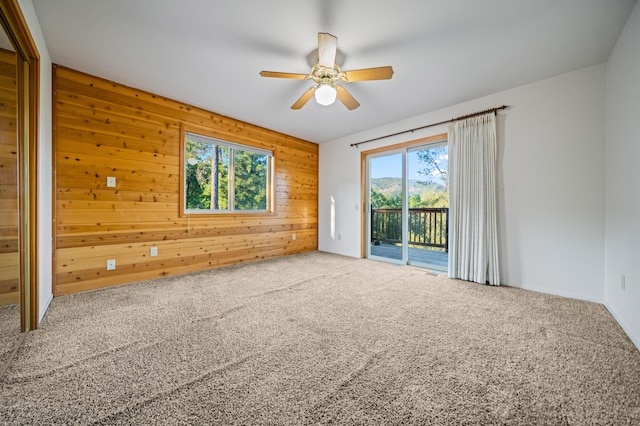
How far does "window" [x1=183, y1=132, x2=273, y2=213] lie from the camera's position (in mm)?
3699

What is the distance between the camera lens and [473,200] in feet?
10.6

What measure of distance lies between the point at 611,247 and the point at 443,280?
1.56 metres

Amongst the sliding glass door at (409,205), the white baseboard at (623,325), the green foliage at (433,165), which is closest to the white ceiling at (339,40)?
the green foliage at (433,165)

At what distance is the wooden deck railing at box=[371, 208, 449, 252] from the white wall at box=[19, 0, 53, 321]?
14.3ft

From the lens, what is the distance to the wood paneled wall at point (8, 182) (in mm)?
1690

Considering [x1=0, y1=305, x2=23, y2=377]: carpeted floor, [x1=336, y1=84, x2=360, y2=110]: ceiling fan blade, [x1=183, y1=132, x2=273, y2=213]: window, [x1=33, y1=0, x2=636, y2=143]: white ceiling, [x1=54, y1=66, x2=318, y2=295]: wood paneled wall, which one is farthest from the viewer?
[x1=183, y1=132, x2=273, y2=213]: window

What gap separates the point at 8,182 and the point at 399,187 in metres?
4.38

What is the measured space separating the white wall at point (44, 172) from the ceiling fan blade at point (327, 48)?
212 centimetres

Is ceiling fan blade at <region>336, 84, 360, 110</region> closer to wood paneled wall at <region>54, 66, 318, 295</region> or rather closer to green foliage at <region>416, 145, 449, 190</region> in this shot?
green foliage at <region>416, 145, 449, 190</region>

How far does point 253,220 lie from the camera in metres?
4.41

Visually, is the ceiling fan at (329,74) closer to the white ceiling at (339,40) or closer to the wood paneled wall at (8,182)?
the white ceiling at (339,40)

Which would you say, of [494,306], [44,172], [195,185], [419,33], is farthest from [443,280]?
[44,172]

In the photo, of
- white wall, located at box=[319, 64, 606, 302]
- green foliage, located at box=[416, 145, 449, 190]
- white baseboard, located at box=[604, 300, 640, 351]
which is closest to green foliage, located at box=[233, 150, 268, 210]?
green foliage, located at box=[416, 145, 449, 190]

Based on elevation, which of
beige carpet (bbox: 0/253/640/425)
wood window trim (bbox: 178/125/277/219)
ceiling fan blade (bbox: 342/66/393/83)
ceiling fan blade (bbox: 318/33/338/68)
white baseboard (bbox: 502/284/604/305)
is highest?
ceiling fan blade (bbox: 318/33/338/68)
